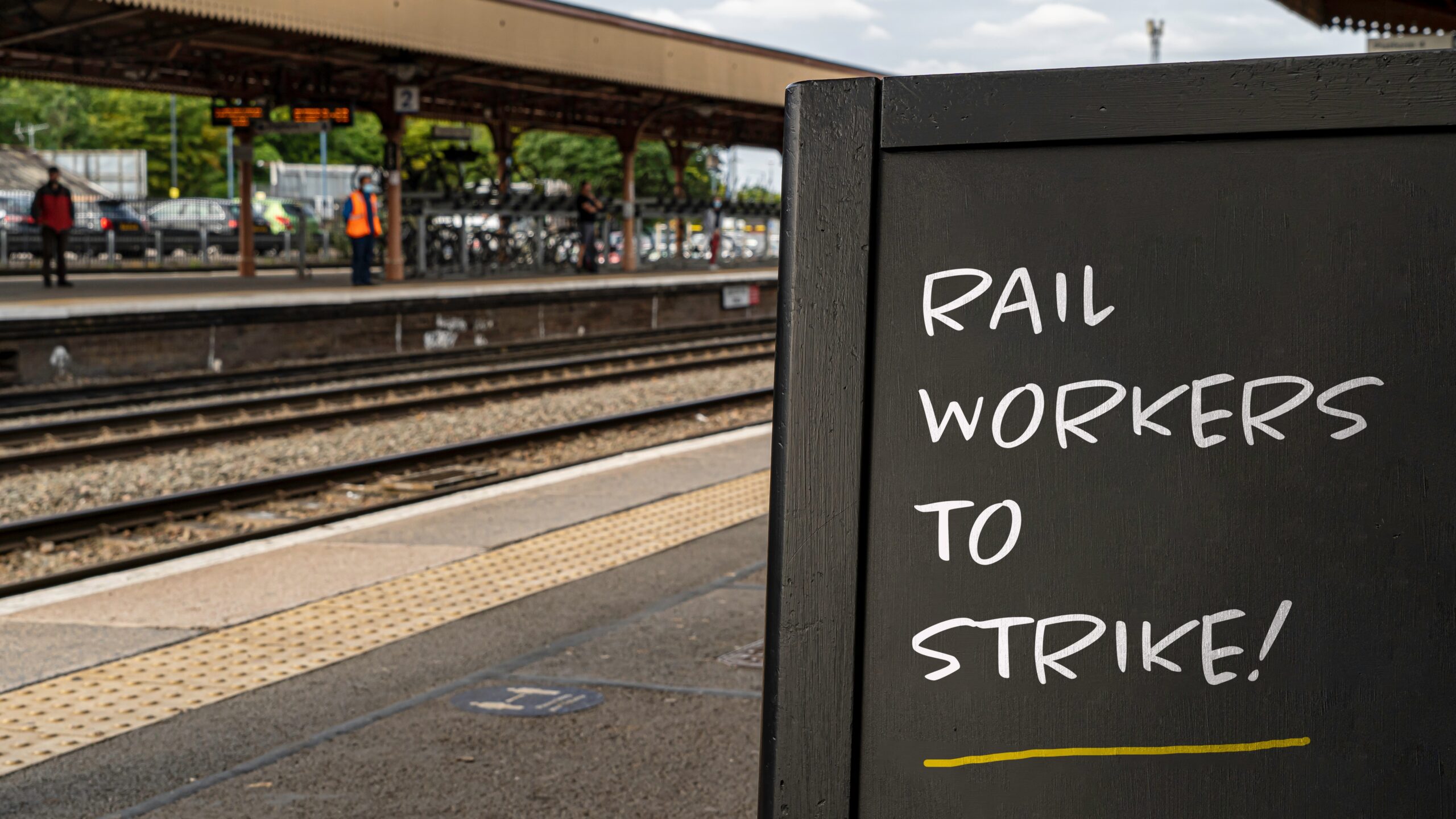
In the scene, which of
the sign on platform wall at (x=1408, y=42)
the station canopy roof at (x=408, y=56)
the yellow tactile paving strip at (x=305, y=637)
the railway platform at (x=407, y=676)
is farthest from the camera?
the station canopy roof at (x=408, y=56)

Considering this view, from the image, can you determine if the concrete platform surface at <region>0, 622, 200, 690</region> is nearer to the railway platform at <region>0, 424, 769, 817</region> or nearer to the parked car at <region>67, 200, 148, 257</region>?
the railway platform at <region>0, 424, 769, 817</region>

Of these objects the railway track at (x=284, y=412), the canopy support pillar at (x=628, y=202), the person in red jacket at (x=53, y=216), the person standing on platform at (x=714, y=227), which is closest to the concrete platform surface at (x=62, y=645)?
the railway track at (x=284, y=412)

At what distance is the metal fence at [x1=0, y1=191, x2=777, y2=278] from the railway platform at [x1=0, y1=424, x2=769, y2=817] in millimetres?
18273

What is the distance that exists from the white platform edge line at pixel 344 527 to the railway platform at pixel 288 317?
7254 millimetres

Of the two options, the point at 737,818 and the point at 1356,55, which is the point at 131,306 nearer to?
the point at 737,818

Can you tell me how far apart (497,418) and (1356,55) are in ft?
41.9

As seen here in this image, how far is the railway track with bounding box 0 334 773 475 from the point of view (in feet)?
37.0

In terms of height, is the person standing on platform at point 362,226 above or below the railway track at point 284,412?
above

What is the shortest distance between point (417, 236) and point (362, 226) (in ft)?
14.5

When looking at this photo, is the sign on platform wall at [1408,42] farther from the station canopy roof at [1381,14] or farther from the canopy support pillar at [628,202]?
the canopy support pillar at [628,202]

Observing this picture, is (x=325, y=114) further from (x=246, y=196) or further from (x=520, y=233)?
(x=520, y=233)

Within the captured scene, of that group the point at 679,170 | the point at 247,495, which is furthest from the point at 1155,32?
the point at 247,495

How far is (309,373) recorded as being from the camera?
55.1ft

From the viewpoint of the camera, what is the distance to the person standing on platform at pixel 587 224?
2817 centimetres
